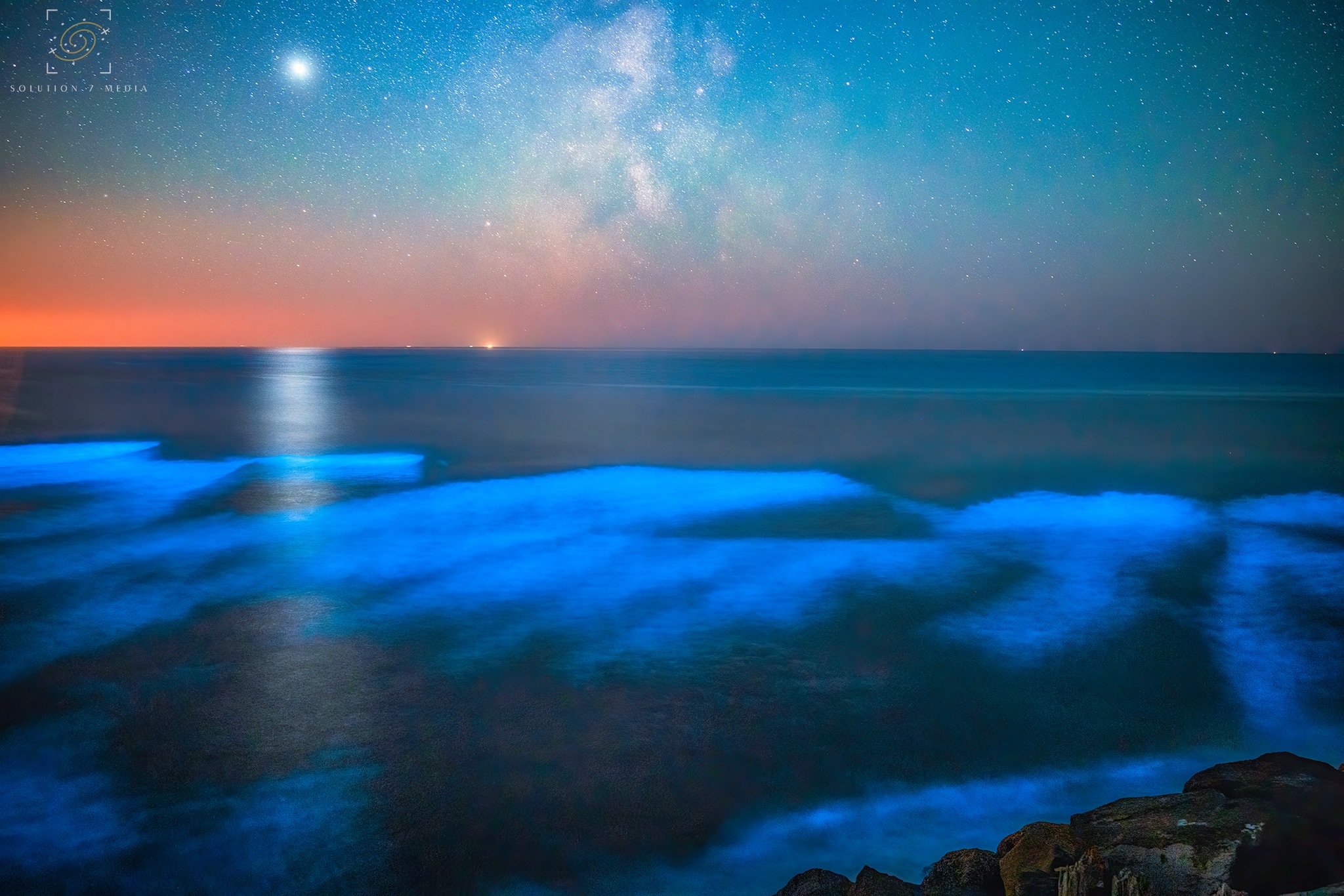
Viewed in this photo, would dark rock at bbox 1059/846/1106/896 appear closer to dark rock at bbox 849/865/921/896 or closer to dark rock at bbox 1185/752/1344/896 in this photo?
dark rock at bbox 1185/752/1344/896

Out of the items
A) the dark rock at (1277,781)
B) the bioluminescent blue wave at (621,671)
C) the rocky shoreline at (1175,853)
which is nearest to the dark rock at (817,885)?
the rocky shoreline at (1175,853)

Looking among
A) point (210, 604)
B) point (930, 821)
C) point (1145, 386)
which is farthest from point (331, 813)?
point (1145, 386)

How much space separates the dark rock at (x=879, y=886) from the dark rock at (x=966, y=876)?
0.34 feet

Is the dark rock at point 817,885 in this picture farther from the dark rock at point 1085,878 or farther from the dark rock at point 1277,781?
the dark rock at point 1277,781

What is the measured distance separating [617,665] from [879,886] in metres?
3.60

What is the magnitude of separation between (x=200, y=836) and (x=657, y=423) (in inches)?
942

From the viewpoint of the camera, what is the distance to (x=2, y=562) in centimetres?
958

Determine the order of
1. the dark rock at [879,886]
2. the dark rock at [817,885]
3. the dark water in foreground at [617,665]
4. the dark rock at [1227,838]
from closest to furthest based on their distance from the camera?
the dark rock at [1227,838], the dark rock at [879,886], the dark rock at [817,885], the dark water in foreground at [617,665]

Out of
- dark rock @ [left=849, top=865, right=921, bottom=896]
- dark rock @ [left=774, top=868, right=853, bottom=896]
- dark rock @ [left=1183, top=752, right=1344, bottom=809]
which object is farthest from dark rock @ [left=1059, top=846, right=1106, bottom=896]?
dark rock @ [left=1183, top=752, right=1344, bottom=809]

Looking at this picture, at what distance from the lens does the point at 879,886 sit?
343cm

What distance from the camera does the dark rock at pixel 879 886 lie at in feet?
11.1

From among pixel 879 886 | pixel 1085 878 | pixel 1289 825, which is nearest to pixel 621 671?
pixel 879 886

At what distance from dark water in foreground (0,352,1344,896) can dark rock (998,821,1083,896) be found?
2.83ft

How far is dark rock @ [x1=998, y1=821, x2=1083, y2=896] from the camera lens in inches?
127
